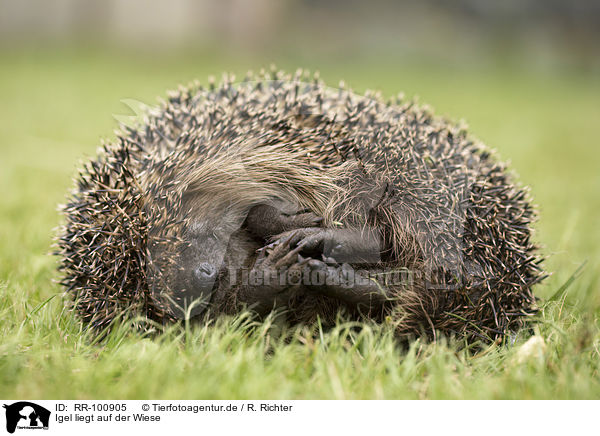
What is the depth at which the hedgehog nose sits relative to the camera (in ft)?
10.7

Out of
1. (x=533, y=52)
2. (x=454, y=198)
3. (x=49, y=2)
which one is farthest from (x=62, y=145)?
(x=533, y=52)


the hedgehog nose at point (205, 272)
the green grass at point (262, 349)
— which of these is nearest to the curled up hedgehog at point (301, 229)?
the hedgehog nose at point (205, 272)

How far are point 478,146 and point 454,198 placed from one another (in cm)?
93

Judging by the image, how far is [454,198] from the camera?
3.40m

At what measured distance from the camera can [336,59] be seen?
20078 mm

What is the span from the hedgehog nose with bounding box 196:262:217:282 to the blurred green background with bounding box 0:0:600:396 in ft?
20.6

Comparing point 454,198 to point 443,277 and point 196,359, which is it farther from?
point 196,359
